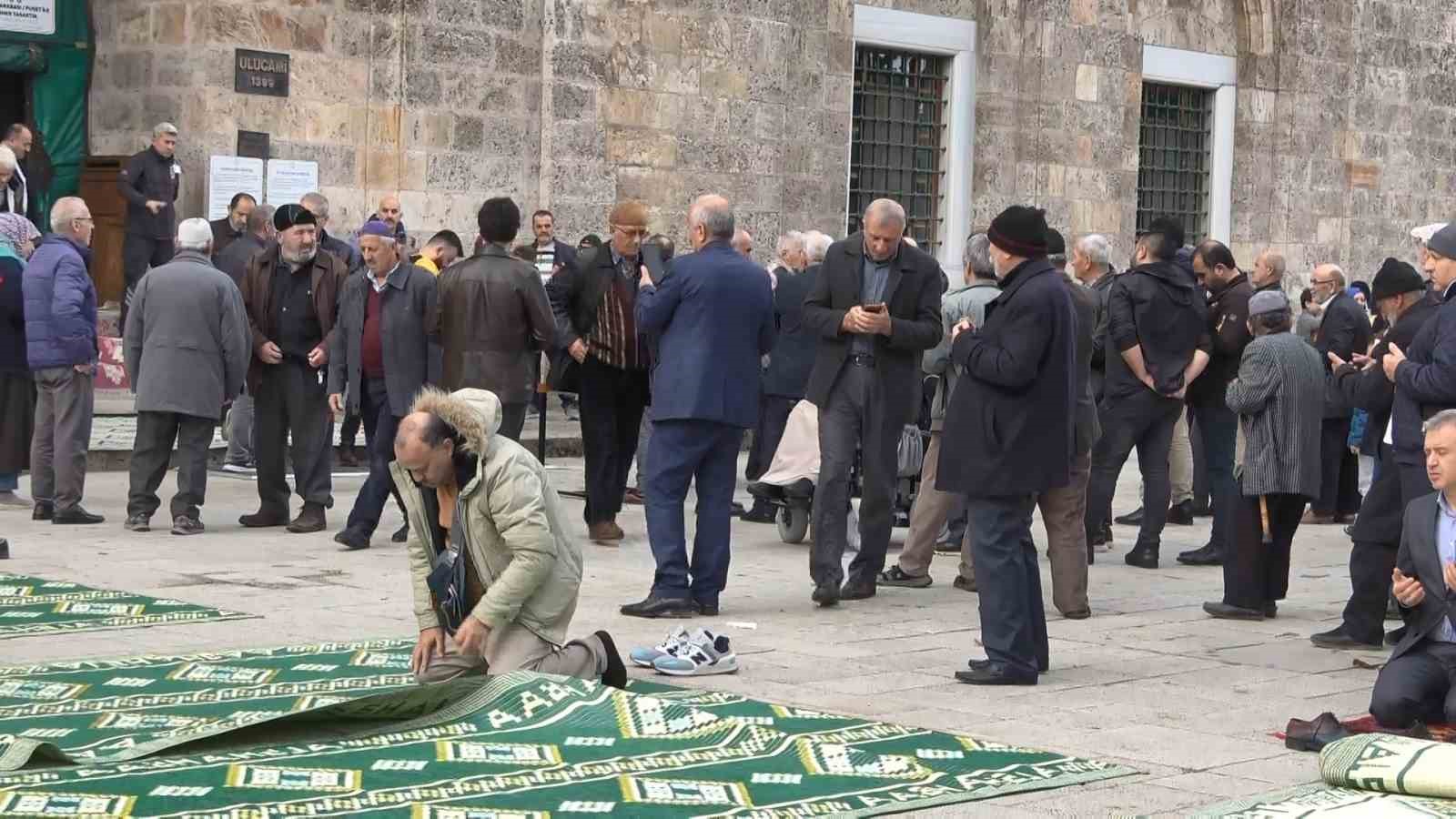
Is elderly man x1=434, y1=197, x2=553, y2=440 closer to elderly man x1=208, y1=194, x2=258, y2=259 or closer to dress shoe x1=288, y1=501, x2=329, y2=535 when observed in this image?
dress shoe x1=288, y1=501, x2=329, y2=535

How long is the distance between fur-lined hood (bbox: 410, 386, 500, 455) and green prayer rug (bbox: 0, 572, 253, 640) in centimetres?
253

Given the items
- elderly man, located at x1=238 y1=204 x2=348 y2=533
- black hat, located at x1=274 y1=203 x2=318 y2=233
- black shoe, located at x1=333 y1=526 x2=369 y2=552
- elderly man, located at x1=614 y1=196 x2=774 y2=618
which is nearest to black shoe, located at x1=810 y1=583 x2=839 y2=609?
elderly man, located at x1=614 y1=196 x2=774 y2=618

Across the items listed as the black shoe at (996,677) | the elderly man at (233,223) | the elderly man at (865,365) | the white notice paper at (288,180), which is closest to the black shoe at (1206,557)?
the elderly man at (865,365)

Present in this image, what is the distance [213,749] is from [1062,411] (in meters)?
3.57

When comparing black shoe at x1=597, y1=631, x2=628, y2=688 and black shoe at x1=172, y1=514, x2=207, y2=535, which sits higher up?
black shoe at x1=597, y1=631, x2=628, y2=688

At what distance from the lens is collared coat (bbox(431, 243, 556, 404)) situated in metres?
11.8

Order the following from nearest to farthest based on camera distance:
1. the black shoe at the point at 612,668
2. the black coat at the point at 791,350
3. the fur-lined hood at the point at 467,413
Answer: the fur-lined hood at the point at 467,413, the black shoe at the point at 612,668, the black coat at the point at 791,350

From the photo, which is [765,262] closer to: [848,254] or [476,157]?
[476,157]

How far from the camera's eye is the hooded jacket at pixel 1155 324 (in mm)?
12156

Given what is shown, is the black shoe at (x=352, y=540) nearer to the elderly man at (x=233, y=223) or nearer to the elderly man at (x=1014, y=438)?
the elderly man at (x=1014, y=438)

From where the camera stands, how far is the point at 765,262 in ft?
Result: 70.7

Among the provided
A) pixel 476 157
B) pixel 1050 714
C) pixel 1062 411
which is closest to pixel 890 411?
pixel 1062 411

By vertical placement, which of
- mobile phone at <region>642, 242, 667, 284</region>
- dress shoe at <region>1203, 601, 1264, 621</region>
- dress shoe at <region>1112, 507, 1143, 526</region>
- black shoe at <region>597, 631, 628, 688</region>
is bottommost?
dress shoe at <region>1112, 507, 1143, 526</region>

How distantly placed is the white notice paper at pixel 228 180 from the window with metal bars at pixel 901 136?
680cm
